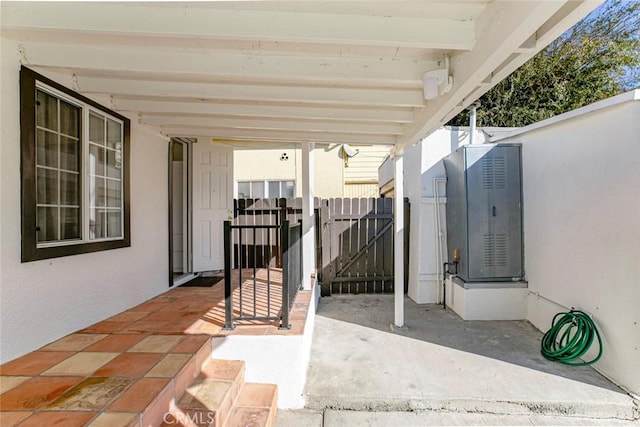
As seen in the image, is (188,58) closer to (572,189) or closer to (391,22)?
(391,22)

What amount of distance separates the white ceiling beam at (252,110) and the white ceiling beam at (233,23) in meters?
1.16

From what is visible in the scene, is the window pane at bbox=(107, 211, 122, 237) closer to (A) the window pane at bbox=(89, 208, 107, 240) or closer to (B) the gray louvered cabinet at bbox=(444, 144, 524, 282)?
(A) the window pane at bbox=(89, 208, 107, 240)

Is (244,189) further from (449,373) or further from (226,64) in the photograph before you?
(449,373)

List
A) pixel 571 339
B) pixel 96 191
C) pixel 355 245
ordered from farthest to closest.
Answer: pixel 355 245 → pixel 571 339 → pixel 96 191

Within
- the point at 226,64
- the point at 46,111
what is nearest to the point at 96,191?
the point at 46,111

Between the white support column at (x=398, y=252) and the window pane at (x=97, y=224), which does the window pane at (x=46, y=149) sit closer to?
the window pane at (x=97, y=224)

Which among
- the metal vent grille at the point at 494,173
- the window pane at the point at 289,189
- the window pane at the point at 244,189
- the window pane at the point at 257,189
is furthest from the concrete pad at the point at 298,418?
the window pane at the point at 244,189

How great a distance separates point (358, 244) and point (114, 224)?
376 cm

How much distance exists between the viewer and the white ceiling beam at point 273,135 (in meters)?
3.70

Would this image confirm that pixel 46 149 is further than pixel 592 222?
No

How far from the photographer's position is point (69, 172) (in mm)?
2520

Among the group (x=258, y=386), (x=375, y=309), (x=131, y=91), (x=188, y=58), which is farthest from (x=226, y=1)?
(x=375, y=309)

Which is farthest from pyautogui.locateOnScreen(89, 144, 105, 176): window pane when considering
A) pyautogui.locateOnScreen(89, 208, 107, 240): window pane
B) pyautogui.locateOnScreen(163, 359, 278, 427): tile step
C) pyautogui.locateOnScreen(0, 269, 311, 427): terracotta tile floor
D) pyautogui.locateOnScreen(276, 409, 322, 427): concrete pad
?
pyautogui.locateOnScreen(276, 409, 322, 427): concrete pad

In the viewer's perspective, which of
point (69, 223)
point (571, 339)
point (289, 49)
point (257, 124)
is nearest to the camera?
point (289, 49)
